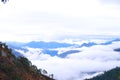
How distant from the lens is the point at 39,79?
12006cm

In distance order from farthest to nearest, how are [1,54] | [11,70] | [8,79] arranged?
[1,54] → [11,70] → [8,79]

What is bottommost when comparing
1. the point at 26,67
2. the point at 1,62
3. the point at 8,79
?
the point at 8,79

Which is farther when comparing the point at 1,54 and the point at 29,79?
the point at 1,54

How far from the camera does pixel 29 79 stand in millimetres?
105438

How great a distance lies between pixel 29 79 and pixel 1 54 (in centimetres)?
1244

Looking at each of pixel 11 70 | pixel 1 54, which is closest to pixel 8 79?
pixel 11 70

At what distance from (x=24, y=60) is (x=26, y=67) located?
626 centimetres

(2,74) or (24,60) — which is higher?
(24,60)

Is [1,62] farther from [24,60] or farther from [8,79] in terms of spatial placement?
[24,60]

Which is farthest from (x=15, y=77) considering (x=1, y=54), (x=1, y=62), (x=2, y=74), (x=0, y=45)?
(x=0, y=45)

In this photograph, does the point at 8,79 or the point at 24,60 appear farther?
the point at 24,60

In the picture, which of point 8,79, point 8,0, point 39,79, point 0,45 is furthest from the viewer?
point 0,45

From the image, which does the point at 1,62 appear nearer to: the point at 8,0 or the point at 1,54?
the point at 1,54

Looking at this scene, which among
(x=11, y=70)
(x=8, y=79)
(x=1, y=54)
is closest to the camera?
(x=8, y=79)
